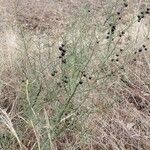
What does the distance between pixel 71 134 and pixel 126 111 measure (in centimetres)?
60

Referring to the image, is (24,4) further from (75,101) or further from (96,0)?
(75,101)

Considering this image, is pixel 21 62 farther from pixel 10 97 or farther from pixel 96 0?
pixel 96 0

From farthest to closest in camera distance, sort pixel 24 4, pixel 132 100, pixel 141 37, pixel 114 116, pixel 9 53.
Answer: pixel 24 4 → pixel 141 37 → pixel 9 53 → pixel 132 100 → pixel 114 116

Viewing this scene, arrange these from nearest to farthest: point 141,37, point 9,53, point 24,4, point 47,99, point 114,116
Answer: point 47,99
point 114,116
point 9,53
point 141,37
point 24,4

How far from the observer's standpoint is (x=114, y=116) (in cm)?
381

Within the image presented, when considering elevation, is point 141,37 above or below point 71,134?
above

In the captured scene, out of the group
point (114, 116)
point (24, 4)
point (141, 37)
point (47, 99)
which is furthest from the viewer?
point (24, 4)

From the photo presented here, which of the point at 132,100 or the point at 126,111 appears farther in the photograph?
the point at 132,100

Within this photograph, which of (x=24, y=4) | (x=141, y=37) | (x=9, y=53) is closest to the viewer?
(x=9, y=53)

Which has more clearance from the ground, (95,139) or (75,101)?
(75,101)

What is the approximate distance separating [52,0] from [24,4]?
0.57 meters

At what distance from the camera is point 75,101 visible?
11.6 feet

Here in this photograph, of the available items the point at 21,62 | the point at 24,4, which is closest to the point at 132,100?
the point at 21,62

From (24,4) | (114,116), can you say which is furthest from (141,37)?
(24,4)
